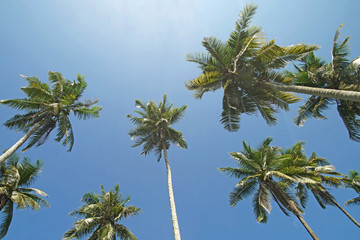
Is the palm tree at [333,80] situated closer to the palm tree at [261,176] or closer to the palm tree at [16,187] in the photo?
the palm tree at [261,176]

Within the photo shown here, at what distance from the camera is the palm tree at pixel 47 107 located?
1298cm

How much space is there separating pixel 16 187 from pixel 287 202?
752 inches

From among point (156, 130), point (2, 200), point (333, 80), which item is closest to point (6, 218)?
point (2, 200)

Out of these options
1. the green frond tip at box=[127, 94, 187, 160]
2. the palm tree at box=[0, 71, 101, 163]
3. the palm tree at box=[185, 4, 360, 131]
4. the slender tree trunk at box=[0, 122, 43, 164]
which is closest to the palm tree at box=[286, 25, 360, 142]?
the palm tree at box=[185, 4, 360, 131]

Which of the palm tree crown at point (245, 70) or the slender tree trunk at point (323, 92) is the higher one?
the palm tree crown at point (245, 70)

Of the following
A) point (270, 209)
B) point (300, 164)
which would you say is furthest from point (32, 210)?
point (300, 164)

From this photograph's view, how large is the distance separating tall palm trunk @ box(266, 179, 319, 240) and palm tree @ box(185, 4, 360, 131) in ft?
16.1

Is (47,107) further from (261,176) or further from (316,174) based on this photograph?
(316,174)

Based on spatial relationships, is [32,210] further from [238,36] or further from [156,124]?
[238,36]

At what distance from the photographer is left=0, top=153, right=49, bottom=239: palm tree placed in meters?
12.8

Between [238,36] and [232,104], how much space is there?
4.34 m

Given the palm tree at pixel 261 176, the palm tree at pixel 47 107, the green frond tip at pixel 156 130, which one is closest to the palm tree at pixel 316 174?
the palm tree at pixel 261 176

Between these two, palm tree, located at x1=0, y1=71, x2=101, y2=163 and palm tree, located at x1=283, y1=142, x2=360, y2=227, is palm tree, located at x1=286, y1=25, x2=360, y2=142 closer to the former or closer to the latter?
palm tree, located at x1=283, y1=142, x2=360, y2=227

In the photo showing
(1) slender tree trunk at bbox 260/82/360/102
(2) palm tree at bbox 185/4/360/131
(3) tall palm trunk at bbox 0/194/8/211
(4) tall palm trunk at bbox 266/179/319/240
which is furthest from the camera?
(3) tall palm trunk at bbox 0/194/8/211
